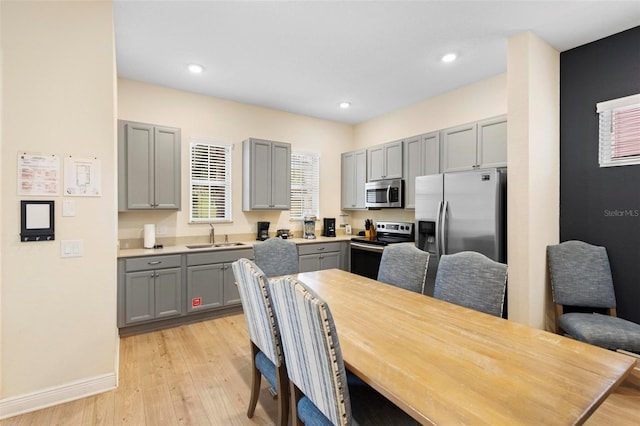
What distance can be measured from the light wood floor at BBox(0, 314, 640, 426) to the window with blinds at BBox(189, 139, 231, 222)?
1795 millimetres

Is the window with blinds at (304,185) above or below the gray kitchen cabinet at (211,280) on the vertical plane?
above

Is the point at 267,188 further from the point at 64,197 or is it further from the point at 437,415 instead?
the point at 437,415

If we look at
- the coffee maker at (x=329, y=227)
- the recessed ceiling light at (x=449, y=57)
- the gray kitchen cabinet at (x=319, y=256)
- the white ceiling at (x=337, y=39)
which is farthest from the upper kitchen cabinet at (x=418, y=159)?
the coffee maker at (x=329, y=227)

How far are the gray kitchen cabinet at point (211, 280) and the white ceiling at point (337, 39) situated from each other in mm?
2152

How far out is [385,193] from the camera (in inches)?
180

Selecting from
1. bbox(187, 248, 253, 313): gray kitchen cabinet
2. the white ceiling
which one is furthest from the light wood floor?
the white ceiling

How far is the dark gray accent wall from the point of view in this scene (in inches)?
106

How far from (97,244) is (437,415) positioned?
8.17 feet

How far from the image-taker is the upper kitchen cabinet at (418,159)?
3978mm

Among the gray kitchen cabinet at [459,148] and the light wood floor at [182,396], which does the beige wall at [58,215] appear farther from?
the gray kitchen cabinet at [459,148]

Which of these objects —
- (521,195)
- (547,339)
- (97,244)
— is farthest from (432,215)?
(97,244)

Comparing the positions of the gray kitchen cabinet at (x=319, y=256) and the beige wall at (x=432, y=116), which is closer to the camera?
the beige wall at (x=432, y=116)

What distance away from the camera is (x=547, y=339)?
4.69ft

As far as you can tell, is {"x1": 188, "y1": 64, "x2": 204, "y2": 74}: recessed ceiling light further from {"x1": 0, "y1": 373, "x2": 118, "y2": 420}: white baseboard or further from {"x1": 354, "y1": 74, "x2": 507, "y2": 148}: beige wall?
{"x1": 0, "y1": 373, "x2": 118, "y2": 420}: white baseboard
